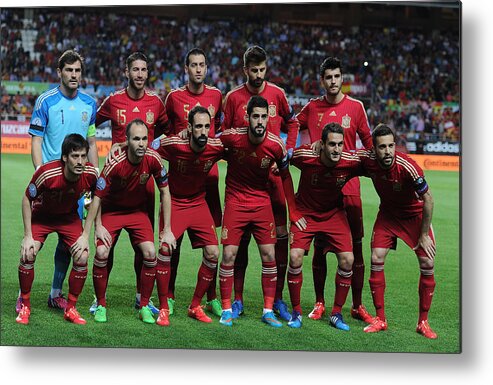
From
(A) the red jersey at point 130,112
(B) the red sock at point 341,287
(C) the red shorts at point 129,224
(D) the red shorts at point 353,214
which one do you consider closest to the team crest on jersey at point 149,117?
(A) the red jersey at point 130,112

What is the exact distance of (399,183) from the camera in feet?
15.6

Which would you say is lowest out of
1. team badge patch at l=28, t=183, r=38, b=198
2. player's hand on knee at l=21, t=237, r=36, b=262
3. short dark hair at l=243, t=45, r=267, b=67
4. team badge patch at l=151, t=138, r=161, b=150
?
player's hand on knee at l=21, t=237, r=36, b=262

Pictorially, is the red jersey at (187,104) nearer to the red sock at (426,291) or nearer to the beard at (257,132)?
the beard at (257,132)

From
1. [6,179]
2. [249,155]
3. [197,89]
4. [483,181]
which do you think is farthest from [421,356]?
[6,179]

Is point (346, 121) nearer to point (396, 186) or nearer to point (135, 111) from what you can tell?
point (396, 186)

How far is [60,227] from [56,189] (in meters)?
0.26

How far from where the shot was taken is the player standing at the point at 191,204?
15.8ft

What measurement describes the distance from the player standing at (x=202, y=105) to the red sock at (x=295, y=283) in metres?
0.51

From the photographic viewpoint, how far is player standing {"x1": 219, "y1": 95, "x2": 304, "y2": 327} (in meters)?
4.78

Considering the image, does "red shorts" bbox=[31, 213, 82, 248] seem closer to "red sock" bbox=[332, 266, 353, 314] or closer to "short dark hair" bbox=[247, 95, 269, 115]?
"short dark hair" bbox=[247, 95, 269, 115]

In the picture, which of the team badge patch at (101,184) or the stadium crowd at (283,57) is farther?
the stadium crowd at (283,57)

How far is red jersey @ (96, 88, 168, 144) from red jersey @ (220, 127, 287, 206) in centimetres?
51

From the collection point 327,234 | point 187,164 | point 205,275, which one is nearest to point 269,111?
point 187,164

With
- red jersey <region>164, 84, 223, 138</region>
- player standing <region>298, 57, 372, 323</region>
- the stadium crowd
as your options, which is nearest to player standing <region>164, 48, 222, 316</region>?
red jersey <region>164, 84, 223, 138</region>
